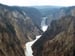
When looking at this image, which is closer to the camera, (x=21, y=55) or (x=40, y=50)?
(x=21, y=55)

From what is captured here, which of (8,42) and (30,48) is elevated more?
(8,42)

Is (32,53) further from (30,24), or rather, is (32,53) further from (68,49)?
(30,24)

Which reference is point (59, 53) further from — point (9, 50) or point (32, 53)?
point (32, 53)

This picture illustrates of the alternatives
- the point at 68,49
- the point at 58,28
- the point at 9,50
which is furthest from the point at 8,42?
the point at 58,28

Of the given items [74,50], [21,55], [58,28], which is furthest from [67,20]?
[74,50]

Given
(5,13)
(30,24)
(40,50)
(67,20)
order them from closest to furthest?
(40,50) < (67,20) < (5,13) < (30,24)

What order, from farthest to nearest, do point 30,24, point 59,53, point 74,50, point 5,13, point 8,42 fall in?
point 30,24, point 5,13, point 8,42, point 59,53, point 74,50

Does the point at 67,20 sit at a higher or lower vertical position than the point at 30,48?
higher

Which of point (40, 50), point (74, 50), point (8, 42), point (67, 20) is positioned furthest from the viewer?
point (67, 20)

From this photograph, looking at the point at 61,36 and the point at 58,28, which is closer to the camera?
the point at 61,36
